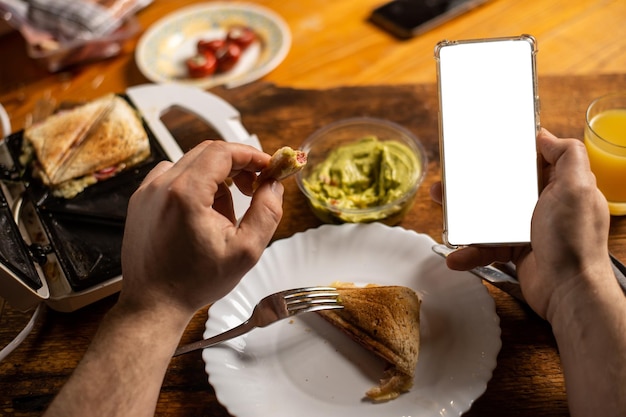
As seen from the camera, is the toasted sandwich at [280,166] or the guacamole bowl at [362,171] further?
the guacamole bowl at [362,171]

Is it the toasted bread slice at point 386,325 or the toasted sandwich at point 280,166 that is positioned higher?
the toasted sandwich at point 280,166

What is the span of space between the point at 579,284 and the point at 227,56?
1717 mm

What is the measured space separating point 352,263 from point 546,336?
435 millimetres

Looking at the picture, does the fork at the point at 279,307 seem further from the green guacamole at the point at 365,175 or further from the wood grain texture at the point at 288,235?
the green guacamole at the point at 365,175

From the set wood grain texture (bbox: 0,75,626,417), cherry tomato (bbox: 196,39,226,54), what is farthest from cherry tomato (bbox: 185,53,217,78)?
wood grain texture (bbox: 0,75,626,417)

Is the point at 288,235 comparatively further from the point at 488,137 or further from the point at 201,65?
the point at 201,65

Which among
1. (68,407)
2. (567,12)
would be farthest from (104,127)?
→ (567,12)

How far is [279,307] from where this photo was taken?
124 centimetres

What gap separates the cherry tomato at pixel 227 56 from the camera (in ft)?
7.81

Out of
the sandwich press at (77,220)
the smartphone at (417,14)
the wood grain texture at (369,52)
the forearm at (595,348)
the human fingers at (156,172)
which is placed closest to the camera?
the forearm at (595,348)

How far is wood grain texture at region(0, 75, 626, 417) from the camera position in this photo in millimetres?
1188

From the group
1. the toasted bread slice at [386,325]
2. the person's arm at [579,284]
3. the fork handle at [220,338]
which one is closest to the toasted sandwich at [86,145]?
the fork handle at [220,338]

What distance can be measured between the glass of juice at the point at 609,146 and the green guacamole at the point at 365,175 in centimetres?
41

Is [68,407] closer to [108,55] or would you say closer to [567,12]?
[108,55]
